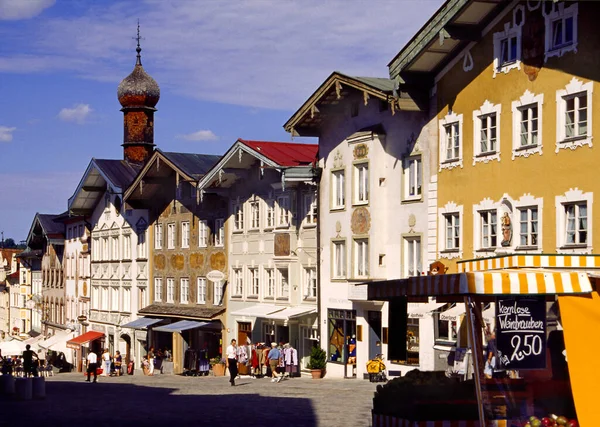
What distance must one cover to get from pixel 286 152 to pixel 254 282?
21.3 ft

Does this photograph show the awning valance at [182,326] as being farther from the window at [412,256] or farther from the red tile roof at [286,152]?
the window at [412,256]

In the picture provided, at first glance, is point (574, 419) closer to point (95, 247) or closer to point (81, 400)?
point (81, 400)

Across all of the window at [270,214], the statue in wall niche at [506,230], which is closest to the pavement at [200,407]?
the statue in wall niche at [506,230]

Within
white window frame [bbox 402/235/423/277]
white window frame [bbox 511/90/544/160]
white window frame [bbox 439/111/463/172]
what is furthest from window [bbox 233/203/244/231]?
white window frame [bbox 511/90/544/160]

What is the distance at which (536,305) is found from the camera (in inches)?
522

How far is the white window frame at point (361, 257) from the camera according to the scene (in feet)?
126

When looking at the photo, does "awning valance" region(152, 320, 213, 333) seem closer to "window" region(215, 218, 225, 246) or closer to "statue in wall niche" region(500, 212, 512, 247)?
"window" region(215, 218, 225, 246)

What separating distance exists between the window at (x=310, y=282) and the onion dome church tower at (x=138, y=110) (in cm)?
2620

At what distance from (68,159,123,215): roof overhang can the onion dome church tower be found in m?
2.70

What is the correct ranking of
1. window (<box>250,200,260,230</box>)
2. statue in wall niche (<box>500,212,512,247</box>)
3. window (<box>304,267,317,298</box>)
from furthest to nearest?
1. window (<box>250,200,260,230</box>)
2. window (<box>304,267,317,298</box>)
3. statue in wall niche (<box>500,212,512,247</box>)

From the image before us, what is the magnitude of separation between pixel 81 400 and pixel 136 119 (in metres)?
41.5

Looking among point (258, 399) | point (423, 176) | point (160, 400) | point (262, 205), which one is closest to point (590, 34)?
point (423, 176)

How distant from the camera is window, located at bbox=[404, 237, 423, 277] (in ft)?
117

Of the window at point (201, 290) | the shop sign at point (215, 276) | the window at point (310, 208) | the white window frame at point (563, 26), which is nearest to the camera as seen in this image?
the white window frame at point (563, 26)
